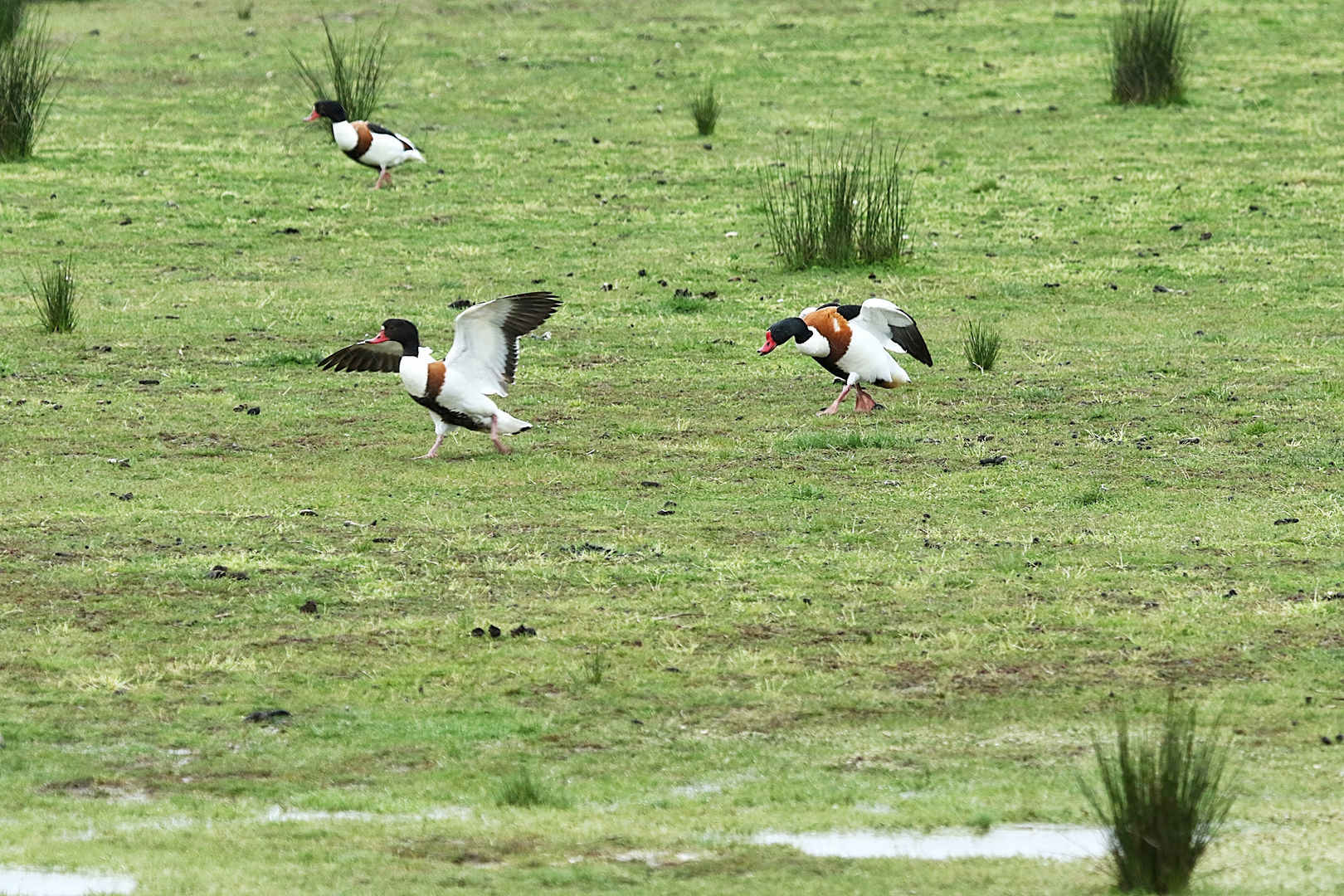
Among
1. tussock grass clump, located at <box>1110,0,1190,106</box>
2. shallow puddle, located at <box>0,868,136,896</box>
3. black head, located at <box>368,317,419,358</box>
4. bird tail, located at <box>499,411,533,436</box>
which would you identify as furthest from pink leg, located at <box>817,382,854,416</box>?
tussock grass clump, located at <box>1110,0,1190,106</box>

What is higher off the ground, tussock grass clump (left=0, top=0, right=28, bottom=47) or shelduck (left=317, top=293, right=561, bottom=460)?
tussock grass clump (left=0, top=0, right=28, bottom=47)

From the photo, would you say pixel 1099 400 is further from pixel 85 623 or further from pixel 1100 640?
pixel 85 623

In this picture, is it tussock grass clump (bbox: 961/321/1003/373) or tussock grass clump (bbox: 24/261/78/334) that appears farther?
tussock grass clump (bbox: 24/261/78/334)

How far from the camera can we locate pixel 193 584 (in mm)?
8812

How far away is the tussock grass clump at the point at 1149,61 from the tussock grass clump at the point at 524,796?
757 inches

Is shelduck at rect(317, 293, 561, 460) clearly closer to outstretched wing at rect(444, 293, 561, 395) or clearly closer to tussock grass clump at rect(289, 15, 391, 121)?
outstretched wing at rect(444, 293, 561, 395)

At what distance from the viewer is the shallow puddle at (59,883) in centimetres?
557

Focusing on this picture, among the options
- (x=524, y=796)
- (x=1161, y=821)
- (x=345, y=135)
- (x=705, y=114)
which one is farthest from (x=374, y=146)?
(x=1161, y=821)

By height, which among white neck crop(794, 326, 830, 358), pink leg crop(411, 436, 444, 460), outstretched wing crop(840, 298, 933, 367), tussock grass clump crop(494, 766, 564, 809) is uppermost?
outstretched wing crop(840, 298, 933, 367)

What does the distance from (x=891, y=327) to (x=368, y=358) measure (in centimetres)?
342

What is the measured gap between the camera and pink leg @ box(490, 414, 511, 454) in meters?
11.4

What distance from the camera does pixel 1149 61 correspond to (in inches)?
934

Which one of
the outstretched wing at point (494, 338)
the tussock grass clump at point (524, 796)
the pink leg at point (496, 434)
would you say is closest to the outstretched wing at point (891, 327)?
the outstretched wing at point (494, 338)

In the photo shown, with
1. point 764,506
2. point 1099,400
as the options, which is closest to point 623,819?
point 764,506
